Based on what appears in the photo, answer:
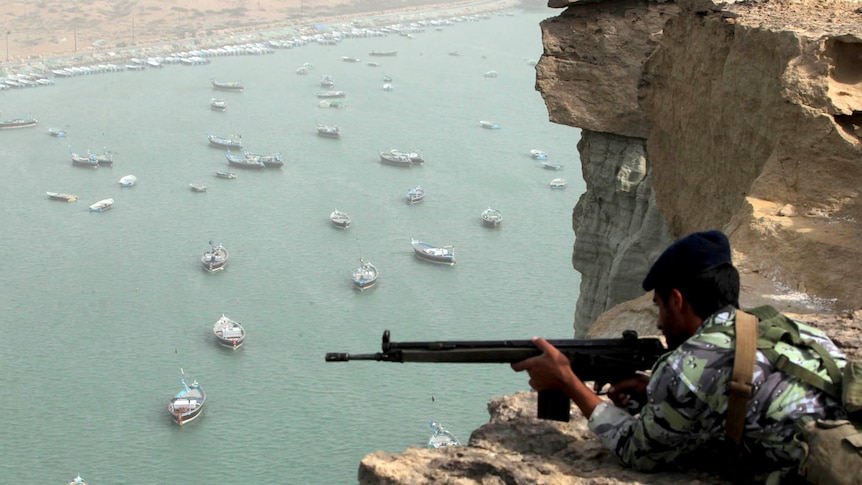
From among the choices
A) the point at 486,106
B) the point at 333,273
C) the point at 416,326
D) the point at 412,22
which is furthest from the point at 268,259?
the point at 412,22

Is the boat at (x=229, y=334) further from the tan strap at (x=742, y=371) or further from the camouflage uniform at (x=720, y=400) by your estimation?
the tan strap at (x=742, y=371)

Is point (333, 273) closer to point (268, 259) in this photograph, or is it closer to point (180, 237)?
point (268, 259)

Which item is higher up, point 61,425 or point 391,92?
point 391,92

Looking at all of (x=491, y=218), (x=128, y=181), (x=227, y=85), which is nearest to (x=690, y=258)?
(x=491, y=218)

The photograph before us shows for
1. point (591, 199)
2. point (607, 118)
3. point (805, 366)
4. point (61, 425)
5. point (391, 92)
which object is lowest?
point (61, 425)

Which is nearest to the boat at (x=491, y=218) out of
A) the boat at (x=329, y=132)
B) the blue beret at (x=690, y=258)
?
the boat at (x=329, y=132)

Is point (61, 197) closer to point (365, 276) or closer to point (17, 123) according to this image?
point (17, 123)
